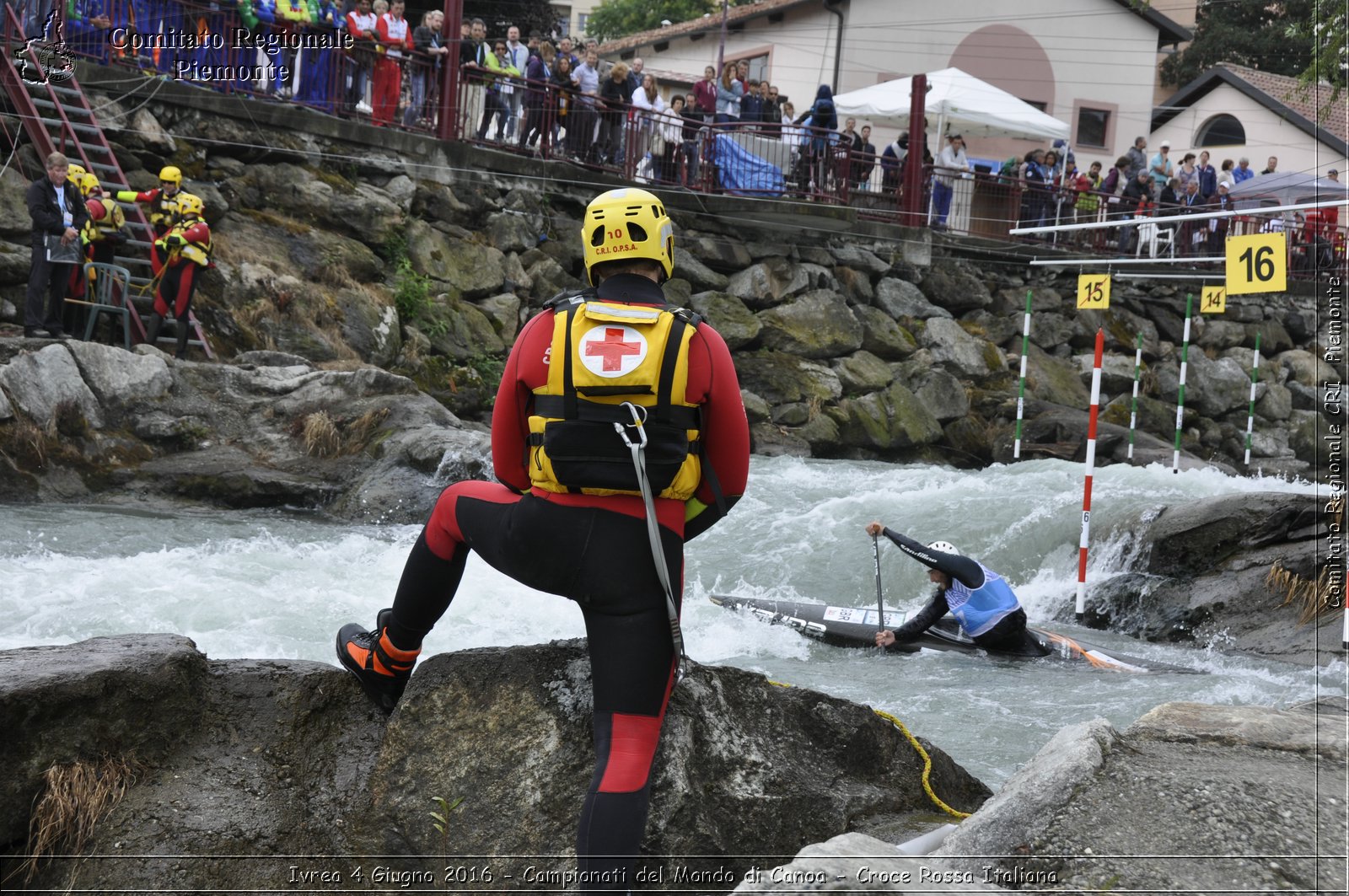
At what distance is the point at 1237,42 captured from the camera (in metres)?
40.1

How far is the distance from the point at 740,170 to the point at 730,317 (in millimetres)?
2188

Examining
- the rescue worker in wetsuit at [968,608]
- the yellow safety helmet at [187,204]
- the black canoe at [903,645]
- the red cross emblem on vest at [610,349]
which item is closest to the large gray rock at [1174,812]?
the red cross emblem on vest at [610,349]

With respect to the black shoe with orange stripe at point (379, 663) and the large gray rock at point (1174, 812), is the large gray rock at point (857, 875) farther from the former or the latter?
the black shoe with orange stripe at point (379, 663)

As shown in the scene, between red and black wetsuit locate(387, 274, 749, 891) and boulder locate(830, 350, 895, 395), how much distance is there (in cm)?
1424

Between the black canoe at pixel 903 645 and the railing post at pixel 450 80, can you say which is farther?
the railing post at pixel 450 80

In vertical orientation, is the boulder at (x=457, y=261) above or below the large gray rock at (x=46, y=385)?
above

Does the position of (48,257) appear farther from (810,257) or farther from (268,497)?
(810,257)

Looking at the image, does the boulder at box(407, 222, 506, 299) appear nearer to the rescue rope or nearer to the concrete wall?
the rescue rope

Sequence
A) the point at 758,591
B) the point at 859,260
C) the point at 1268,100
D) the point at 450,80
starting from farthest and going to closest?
the point at 1268,100 → the point at 859,260 → the point at 450,80 → the point at 758,591

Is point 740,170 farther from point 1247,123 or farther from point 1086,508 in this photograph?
point 1247,123

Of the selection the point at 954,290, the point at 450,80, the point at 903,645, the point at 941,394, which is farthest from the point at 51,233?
the point at 954,290

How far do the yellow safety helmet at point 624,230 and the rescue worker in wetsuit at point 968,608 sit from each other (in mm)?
5087

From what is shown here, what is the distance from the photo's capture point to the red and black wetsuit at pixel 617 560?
108 inches

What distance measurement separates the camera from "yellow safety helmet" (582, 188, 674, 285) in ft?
9.46
